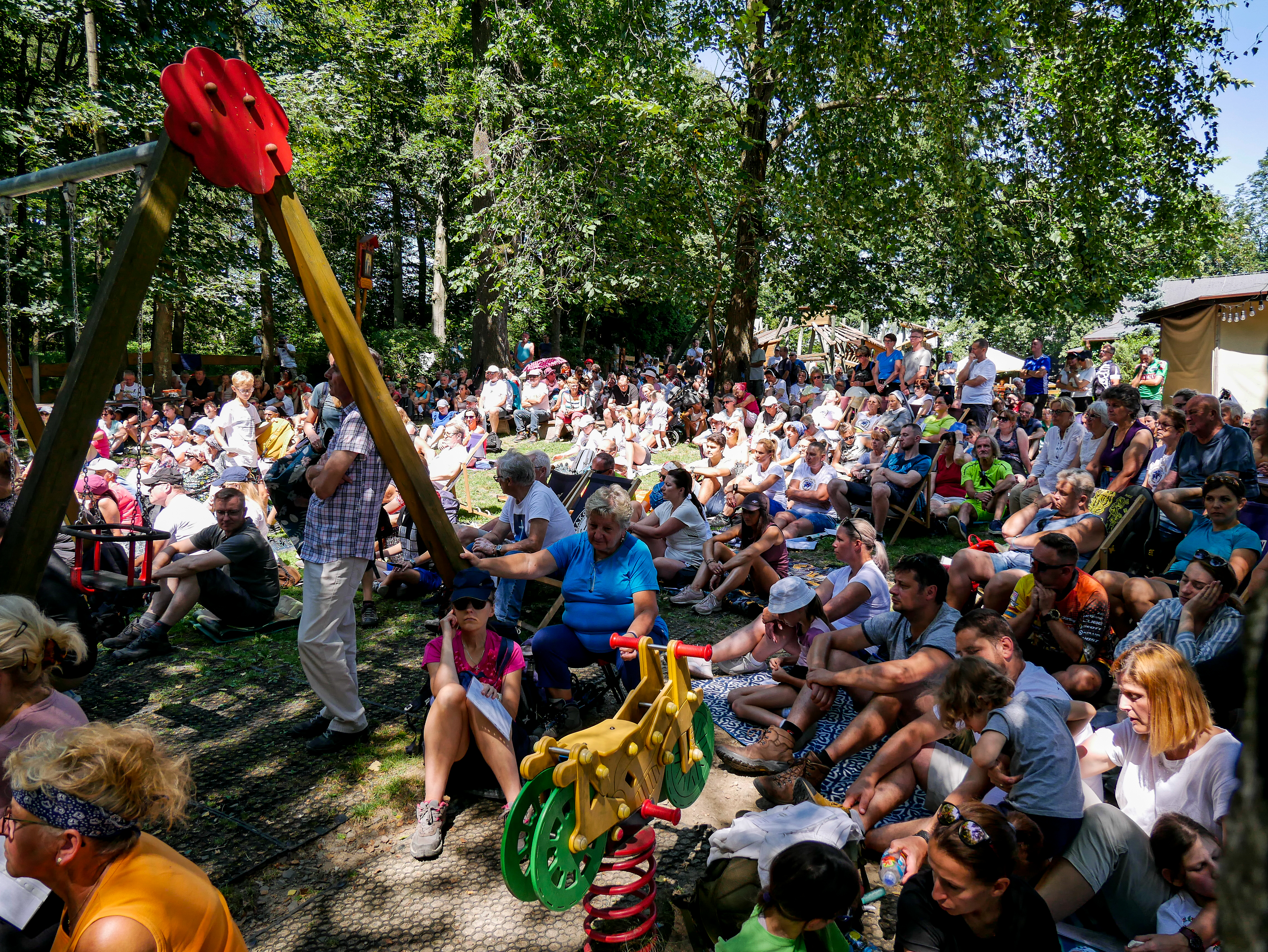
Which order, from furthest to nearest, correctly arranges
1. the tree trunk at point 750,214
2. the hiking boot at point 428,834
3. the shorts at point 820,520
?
1. the tree trunk at point 750,214
2. the shorts at point 820,520
3. the hiking boot at point 428,834

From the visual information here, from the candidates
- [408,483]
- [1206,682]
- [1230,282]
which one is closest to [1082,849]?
[1206,682]

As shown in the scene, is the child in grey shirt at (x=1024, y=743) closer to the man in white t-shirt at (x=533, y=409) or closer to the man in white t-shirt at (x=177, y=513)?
the man in white t-shirt at (x=177, y=513)

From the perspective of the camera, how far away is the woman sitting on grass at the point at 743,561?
6391mm

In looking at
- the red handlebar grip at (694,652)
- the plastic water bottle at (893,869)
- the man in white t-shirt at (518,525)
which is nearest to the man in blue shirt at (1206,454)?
the plastic water bottle at (893,869)

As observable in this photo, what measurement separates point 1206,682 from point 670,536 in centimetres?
438

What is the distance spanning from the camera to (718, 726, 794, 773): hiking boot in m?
4.16

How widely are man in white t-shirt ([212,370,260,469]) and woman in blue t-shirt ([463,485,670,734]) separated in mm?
6700

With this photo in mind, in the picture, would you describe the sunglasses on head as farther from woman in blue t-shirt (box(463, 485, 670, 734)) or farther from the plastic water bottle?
woman in blue t-shirt (box(463, 485, 670, 734))

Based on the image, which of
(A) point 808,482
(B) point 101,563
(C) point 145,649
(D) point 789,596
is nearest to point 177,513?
(B) point 101,563

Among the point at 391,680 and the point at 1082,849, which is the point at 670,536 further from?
the point at 1082,849

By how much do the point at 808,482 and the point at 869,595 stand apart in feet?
14.9

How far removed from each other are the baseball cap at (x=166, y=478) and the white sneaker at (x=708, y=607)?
14.3ft

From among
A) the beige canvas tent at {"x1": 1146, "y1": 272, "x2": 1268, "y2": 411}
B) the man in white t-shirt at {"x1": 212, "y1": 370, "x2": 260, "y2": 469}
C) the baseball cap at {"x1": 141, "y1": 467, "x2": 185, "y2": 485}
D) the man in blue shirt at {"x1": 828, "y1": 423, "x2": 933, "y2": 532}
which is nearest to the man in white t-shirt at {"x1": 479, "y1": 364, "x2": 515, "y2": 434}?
the man in white t-shirt at {"x1": 212, "y1": 370, "x2": 260, "y2": 469}

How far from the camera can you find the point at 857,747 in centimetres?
403
